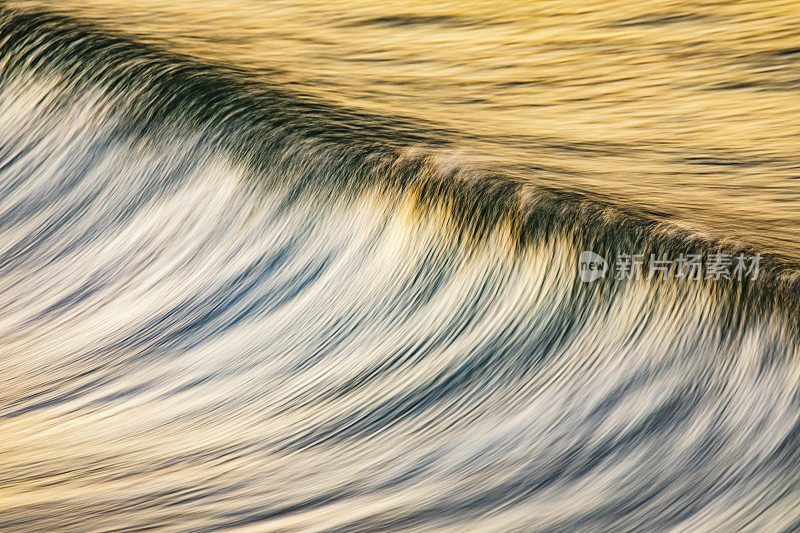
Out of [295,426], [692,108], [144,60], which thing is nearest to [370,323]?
[295,426]

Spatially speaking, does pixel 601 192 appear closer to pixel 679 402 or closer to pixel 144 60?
pixel 679 402

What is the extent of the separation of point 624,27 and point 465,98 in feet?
1.00

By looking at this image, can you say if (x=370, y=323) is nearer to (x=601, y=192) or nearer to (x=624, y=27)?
(x=601, y=192)

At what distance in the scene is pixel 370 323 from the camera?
153 centimetres

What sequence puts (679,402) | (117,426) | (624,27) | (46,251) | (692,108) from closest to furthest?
1. (679,402)
2. (117,426)
3. (692,108)
4. (624,27)
5. (46,251)

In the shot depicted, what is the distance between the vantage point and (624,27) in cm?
163

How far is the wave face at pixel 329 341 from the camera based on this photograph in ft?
3.96

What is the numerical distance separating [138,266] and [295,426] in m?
0.55

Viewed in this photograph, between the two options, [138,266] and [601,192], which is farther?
[138,266]

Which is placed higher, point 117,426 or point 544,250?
point 544,250

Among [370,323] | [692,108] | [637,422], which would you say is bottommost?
[637,422]

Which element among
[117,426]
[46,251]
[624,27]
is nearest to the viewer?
[117,426]

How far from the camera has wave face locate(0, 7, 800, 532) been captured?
1206 millimetres

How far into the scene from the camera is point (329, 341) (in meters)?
1.52
